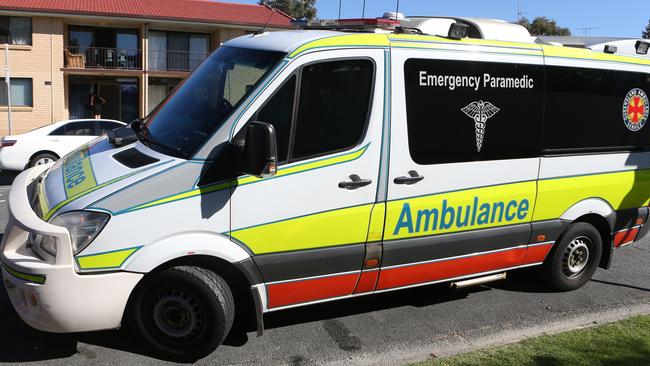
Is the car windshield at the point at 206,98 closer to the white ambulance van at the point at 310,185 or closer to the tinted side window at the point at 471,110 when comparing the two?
the white ambulance van at the point at 310,185

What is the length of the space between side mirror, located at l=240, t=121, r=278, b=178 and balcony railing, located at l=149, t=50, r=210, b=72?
1136 inches

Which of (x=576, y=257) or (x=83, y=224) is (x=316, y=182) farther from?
(x=576, y=257)

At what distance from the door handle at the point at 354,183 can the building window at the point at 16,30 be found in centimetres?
2829

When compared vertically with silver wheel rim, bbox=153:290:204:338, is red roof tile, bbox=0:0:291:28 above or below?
above

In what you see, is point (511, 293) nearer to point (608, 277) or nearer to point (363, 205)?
point (608, 277)

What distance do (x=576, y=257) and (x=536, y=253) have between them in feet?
2.04

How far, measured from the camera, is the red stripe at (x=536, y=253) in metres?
5.43

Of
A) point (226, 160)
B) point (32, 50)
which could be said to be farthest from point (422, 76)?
point (32, 50)

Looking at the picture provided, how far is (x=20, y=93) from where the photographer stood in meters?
28.3

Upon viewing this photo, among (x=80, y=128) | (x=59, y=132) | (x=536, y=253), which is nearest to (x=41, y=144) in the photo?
(x=59, y=132)

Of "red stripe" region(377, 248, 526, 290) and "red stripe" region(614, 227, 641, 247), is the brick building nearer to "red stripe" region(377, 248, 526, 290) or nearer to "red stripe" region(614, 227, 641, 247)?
"red stripe" region(614, 227, 641, 247)

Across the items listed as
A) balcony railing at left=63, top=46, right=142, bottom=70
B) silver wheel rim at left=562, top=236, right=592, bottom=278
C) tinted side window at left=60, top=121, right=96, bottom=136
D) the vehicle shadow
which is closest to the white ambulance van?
silver wheel rim at left=562, top=236, right=592, bottom=278

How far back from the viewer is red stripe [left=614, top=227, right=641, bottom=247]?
6.07m

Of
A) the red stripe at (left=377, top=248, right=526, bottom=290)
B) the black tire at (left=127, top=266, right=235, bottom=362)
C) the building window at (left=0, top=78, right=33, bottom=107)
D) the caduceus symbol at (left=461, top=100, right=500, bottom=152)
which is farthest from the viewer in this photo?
the building window at (left=0, top=78, right=33, bottom=107)
